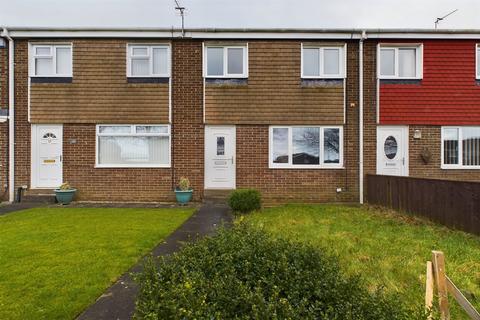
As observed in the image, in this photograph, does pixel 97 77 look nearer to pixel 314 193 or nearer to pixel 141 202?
pixel 141 202

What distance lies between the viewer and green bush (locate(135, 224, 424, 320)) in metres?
2.08

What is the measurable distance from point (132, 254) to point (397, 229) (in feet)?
16.8

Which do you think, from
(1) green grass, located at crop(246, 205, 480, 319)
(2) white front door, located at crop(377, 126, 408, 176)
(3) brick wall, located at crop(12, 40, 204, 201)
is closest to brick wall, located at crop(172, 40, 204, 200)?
(3) brick wall, located at crop(12, 40, 204, 201)

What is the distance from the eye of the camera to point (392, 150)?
11.9 meters

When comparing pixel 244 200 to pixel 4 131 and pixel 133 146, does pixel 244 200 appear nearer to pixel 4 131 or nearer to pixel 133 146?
pixel 133 146

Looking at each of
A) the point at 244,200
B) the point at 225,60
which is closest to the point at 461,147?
the point at 244,200

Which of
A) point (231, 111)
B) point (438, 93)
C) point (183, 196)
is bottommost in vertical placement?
point (183, 196)

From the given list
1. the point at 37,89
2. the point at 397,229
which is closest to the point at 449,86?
the point at 397,229

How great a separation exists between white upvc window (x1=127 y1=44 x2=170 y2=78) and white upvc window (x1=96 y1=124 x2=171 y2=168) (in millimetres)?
1757

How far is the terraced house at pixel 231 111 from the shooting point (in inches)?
460

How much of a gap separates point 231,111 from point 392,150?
17.8ft

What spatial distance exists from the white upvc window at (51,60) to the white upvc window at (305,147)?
23.1ft

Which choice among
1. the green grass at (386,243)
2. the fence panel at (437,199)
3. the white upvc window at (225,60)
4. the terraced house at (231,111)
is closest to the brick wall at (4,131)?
the terraced house at (231,111)

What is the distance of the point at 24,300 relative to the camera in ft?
11.9
